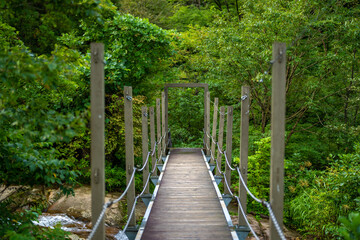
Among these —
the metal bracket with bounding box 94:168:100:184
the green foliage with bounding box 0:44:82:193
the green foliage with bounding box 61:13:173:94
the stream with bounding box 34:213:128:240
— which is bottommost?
the stream with bounding box 34:213:128:240

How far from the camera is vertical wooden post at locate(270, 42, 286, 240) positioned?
106 inches

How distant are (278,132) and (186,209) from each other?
113 inches

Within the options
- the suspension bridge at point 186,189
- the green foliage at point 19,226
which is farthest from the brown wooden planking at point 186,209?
the green foliage at point 19,226

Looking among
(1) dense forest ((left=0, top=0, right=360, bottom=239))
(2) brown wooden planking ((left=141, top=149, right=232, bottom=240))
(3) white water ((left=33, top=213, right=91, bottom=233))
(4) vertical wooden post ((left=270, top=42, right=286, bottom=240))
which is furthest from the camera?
(1) dense forest ((left=0, top=0, right=360, bottom=239))

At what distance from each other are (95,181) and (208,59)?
9129 mm

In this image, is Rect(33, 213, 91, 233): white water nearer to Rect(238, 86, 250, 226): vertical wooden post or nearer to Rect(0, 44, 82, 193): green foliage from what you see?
Rect(0, 44, 82, 193): green foliage

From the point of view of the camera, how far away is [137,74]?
9.24 metres

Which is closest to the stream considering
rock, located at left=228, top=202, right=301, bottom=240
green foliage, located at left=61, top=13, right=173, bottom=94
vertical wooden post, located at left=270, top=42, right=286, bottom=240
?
rock, located at left=228, top=202, right=301, bottom=240

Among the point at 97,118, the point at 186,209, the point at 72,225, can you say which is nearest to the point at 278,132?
the point at 97,118

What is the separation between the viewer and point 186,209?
512cm

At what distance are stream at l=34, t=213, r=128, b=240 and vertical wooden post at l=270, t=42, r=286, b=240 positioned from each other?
5042mm

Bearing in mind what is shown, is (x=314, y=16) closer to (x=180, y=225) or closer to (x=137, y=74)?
(x=137, y=74)

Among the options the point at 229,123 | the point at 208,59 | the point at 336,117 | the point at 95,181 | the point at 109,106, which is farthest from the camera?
the point at 208,59

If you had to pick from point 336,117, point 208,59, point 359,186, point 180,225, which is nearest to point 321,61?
point 336,117
